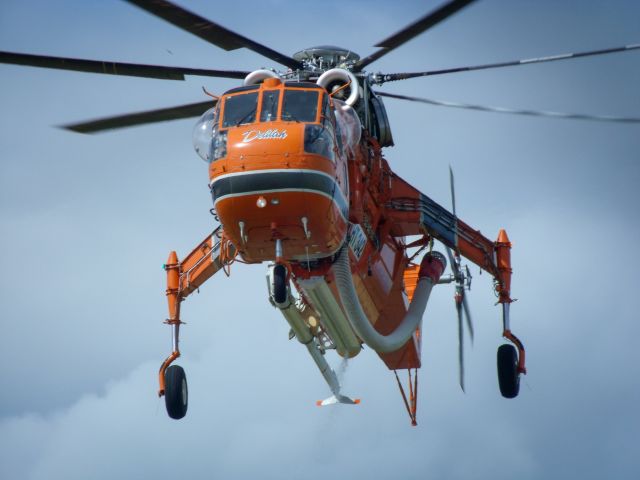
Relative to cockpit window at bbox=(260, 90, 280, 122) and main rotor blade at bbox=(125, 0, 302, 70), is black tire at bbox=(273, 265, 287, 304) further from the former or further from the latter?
main rotor blade at bbox=(125, 0, 302, 70)

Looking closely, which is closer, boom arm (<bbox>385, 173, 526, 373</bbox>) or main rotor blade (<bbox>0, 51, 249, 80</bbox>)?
main rotor blade (<bbox>0, 51, 249, 80</bbox>)

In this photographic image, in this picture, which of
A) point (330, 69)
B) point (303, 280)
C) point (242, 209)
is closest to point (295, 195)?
point (242, 209)

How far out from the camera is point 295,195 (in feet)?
85.4

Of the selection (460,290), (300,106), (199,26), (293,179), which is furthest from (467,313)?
(199,26)

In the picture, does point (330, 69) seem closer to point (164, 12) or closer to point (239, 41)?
point (239, 41)

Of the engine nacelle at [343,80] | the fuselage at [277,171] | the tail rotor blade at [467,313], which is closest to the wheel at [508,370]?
the tail rotor blade at [467,313]

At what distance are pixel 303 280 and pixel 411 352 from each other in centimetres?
717

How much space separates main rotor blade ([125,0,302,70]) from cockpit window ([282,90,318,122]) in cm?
130

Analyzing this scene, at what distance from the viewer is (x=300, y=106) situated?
2692cm

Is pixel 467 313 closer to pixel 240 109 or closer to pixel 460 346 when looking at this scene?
pixel 460 346

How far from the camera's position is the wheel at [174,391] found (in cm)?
3055

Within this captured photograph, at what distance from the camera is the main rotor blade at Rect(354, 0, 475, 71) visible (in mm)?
26328

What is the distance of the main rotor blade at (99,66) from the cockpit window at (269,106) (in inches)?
77.1

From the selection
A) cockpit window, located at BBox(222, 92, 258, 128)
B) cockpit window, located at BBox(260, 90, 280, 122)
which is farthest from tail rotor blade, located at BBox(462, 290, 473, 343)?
cockpit window, located at BBox(222, 92, 258, 128)
